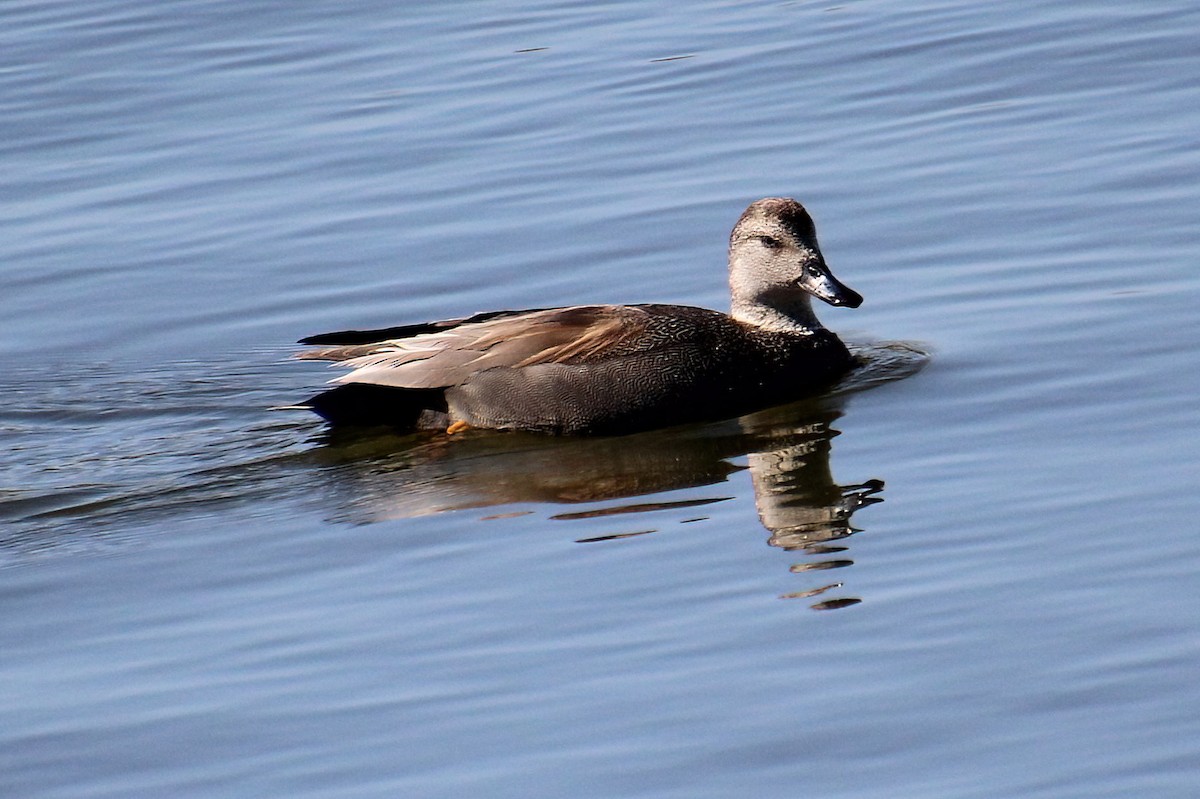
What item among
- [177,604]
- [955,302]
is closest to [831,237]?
[955,302]

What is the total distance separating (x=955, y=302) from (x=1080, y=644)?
4.48 metres

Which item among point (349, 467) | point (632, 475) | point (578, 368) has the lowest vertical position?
point (632, 475)

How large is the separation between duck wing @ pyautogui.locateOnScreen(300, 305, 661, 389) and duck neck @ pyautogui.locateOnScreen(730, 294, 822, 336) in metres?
0.66

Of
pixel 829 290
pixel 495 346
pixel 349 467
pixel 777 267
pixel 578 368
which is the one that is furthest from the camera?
pixel 777 267

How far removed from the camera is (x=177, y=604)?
7.18 m

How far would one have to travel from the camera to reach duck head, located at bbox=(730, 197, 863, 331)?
982 cm

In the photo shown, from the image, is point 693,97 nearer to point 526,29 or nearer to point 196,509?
point 526,29

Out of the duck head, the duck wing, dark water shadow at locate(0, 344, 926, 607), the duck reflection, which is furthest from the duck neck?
the duck wing

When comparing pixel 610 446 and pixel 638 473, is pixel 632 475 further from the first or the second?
pixel 610 446

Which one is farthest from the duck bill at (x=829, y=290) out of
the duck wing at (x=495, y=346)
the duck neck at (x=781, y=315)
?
the duck wing at (x=495, y=346)

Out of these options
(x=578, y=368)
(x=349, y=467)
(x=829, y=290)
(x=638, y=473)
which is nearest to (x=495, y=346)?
(x=578, y=368)

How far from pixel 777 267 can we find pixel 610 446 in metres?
1.40

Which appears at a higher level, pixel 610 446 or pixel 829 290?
pixel 829 290

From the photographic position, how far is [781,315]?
9.91 metres
